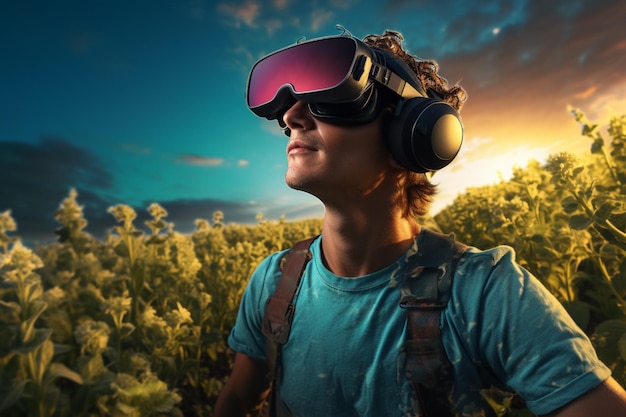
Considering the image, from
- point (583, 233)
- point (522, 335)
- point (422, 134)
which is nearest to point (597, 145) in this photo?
point (583, 233)

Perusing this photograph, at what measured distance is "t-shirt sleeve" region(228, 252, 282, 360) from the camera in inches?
89.3

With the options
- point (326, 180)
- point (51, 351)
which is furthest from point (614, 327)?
point (51, 351)

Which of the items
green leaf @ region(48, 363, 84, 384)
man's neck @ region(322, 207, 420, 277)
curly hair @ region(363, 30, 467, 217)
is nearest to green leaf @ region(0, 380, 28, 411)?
green leaf @ region(48, 363, 84, 384)

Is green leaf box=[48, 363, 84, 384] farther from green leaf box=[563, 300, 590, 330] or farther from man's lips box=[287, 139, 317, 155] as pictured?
green leaf box=[563, 300, 590, 330]

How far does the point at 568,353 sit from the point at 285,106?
4.92ft

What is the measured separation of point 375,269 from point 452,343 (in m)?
0.45

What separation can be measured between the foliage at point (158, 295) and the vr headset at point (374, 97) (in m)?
0.73

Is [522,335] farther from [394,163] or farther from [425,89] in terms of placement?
[425,89]

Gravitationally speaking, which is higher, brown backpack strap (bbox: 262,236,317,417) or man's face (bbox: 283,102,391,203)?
man's face (bbox: 283,102,391,203)

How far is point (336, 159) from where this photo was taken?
5.86 feet

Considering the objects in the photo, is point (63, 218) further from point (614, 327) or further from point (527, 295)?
point (614, 327)

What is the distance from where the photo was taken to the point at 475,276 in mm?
1580

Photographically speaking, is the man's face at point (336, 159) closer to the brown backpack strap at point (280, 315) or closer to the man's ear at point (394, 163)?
the man's ear at point (394, 163)

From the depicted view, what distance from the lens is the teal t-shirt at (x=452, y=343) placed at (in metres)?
1.36
